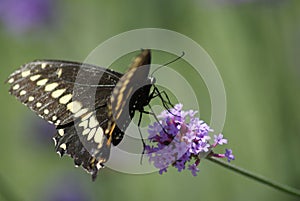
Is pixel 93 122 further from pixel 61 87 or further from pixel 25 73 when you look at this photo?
pixel 25 73

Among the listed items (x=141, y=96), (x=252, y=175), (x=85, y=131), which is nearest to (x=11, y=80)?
(x=85, y=131)

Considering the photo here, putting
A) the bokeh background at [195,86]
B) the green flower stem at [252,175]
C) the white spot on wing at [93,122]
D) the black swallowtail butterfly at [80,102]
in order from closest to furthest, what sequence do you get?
the green flower stem at [252,175]
the black swallowtail butterfly at [80,102]
the white spot on wing at [93,122]
the bokeh background at [195,86]

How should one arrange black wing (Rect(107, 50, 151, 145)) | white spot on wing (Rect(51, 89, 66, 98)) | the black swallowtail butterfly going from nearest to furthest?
1. black wing (Rect(107, 50, 151, 145))
2. the black swallowtail butterfly
3. white spot on wing (Rect(51, 89, 66, 98))

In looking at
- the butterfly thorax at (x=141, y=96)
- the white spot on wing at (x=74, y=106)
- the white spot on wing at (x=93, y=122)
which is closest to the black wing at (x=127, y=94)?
the butterfly thorax at (x=141, y=96)

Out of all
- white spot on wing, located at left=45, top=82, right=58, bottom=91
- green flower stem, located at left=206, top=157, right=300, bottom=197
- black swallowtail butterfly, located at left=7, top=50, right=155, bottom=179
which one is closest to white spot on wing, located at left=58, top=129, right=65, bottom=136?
black swallowtail butterfly, located at left=7, top=50, right=155, bottom=179

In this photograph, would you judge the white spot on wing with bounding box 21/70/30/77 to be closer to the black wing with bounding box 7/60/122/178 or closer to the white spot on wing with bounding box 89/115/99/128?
the black wing with bounding box 7/60/122/178

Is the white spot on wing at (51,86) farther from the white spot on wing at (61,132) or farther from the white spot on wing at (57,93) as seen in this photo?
the white spot on wing at (61,132)
